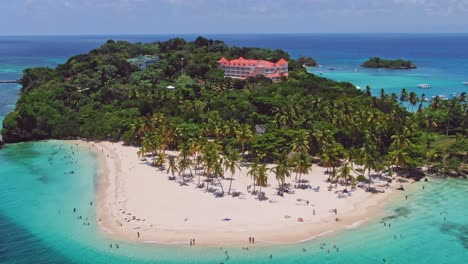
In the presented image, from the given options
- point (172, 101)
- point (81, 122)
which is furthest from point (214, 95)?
point (81, 122)

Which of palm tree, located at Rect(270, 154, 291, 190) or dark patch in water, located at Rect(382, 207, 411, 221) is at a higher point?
palm tree, located at Rect(270, 154, 291, 190)

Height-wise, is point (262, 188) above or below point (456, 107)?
below

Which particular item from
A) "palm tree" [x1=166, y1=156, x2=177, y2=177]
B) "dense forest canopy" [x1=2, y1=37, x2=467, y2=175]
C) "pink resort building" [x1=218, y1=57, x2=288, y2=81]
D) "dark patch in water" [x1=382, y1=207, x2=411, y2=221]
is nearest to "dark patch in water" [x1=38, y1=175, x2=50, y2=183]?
"dense forest canopy" [x1=2, y1=37, x2=467, y2=175]

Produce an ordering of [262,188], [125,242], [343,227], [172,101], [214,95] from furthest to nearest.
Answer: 1. [214,95]
2. [172,101]
3. [262,188]
4. [343,227]
5. [125,242]

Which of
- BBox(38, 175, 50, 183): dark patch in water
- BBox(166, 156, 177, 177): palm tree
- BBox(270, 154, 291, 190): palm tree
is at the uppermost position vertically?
BBox(270, 154, 291, 190): palm tree

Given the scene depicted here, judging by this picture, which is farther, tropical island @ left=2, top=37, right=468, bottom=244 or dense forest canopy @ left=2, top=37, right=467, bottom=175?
dense forest canopy @ left=2, top=37, right=467, bottom=175

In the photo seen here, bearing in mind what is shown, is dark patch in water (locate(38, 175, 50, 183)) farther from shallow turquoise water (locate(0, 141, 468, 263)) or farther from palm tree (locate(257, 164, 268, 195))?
palm tree (locate(257, 164, 268, 195))

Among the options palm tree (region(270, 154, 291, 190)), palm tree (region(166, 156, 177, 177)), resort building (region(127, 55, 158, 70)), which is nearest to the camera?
palm tree (region(270, 154, 291, 190))

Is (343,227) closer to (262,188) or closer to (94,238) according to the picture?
(262,188)
